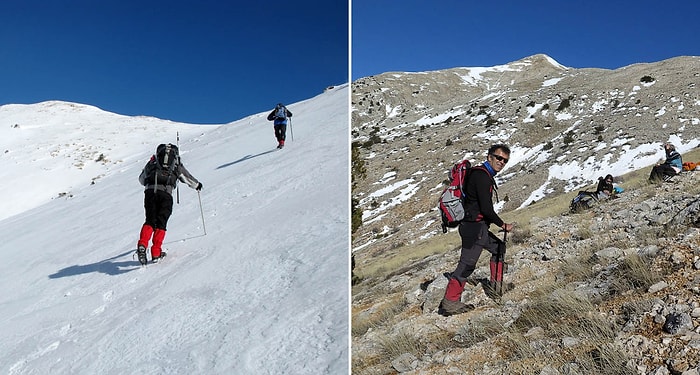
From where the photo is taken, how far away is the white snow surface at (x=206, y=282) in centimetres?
383

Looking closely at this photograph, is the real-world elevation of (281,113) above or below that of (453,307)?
above

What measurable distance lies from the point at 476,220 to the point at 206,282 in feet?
9.90

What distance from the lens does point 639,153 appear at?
2692 centimetres

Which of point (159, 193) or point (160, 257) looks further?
point (159, 193)

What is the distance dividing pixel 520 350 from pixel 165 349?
290cm

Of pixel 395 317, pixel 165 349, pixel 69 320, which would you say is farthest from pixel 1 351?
pixel 395 317

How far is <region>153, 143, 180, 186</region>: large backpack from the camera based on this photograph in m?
7.30

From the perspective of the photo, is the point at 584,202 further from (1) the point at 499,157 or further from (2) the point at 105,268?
(2) the point at 105,268

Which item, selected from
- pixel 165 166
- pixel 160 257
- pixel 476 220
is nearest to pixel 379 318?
pixel 476 220

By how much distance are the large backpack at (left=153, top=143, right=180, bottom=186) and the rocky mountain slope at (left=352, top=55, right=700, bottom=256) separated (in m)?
8.21

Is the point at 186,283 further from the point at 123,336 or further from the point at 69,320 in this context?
the point at 69,320

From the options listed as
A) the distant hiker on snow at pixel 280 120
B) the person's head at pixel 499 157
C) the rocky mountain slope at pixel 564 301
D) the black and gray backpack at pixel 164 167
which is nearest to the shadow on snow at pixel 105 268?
the black and gray backpack at pixel 164 167

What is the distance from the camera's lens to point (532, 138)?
37.3m

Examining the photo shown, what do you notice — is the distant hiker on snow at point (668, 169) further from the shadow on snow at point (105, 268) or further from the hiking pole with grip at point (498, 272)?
the shadow on snow at point (105, 268)
